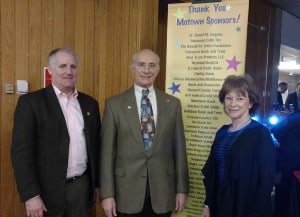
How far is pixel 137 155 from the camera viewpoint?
2051 millimetres

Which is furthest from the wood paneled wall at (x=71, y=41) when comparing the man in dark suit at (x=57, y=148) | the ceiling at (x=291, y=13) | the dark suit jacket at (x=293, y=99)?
the ceiling at (x=291, y=13)

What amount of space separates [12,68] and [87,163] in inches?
41.5

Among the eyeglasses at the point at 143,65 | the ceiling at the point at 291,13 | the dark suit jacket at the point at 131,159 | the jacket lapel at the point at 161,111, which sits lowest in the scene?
the dark suit jacket at the point at 131,159

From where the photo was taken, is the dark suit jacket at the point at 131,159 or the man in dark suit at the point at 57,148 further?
the dark suit jacket at the point at 131,159

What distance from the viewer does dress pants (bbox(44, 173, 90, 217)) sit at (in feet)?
6.45

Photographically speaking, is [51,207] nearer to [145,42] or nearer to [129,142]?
[129,142]

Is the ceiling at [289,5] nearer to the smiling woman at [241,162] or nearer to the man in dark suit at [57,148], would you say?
the smiling woman at [241,162]

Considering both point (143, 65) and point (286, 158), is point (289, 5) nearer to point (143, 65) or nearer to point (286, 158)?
point (286, 158)

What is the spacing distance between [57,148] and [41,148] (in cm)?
9

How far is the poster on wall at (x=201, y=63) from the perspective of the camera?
2.48m

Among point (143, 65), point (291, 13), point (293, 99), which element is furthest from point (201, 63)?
point (291, 13)

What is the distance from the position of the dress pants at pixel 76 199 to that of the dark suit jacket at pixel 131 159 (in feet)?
0.35

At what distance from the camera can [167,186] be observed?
2.12 m

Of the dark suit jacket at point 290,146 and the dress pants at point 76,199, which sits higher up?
the dark suit jacket at point 290,146
